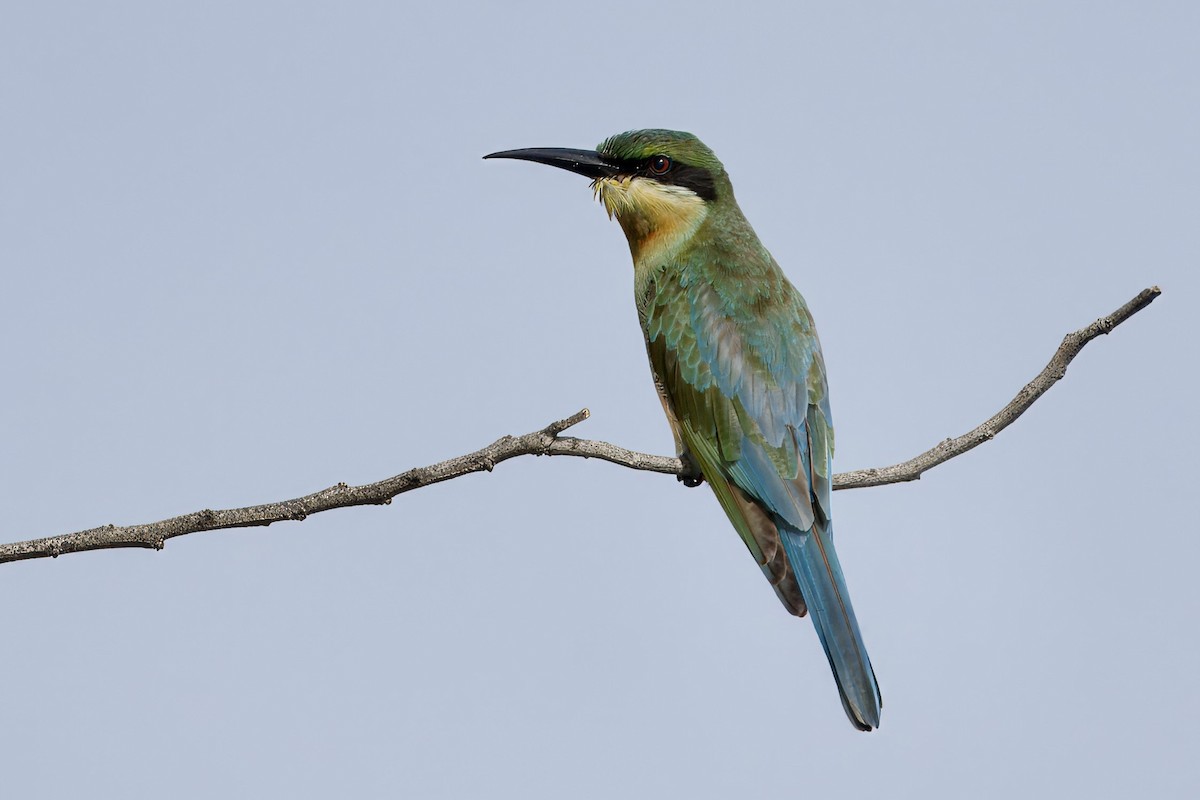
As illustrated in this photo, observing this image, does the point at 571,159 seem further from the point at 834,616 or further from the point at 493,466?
the point at 834,616

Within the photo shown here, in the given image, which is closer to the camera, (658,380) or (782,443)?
(782,443)

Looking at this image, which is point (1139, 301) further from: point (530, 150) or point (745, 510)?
point (530, 150)

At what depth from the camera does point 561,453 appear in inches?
102

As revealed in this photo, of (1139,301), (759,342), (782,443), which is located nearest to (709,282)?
(759,342)

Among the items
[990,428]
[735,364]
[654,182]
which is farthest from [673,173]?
[990,428]

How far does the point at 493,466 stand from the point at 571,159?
1.61 metres

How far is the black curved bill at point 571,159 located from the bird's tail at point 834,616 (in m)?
1.42

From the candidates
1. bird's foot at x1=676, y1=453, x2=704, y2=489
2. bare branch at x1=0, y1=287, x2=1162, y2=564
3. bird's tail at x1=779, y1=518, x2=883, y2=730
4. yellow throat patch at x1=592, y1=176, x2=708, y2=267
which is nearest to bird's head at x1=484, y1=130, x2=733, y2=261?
yellow throat patch at x1=592, y1=176, x2=708, y2=267

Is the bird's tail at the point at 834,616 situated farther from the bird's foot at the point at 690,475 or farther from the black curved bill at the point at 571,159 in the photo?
the black curved bill at the point at 571,159

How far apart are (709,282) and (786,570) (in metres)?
0.99

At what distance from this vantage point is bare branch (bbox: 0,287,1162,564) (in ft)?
7.40

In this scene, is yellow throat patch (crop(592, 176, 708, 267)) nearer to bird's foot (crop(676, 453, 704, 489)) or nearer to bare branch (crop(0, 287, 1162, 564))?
bird's foot (crop(676, 453, 704, 489))

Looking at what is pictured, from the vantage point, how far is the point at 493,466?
245cm

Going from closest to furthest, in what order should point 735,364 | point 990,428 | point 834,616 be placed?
point 834,616 < point 990,428 < point 735,364
